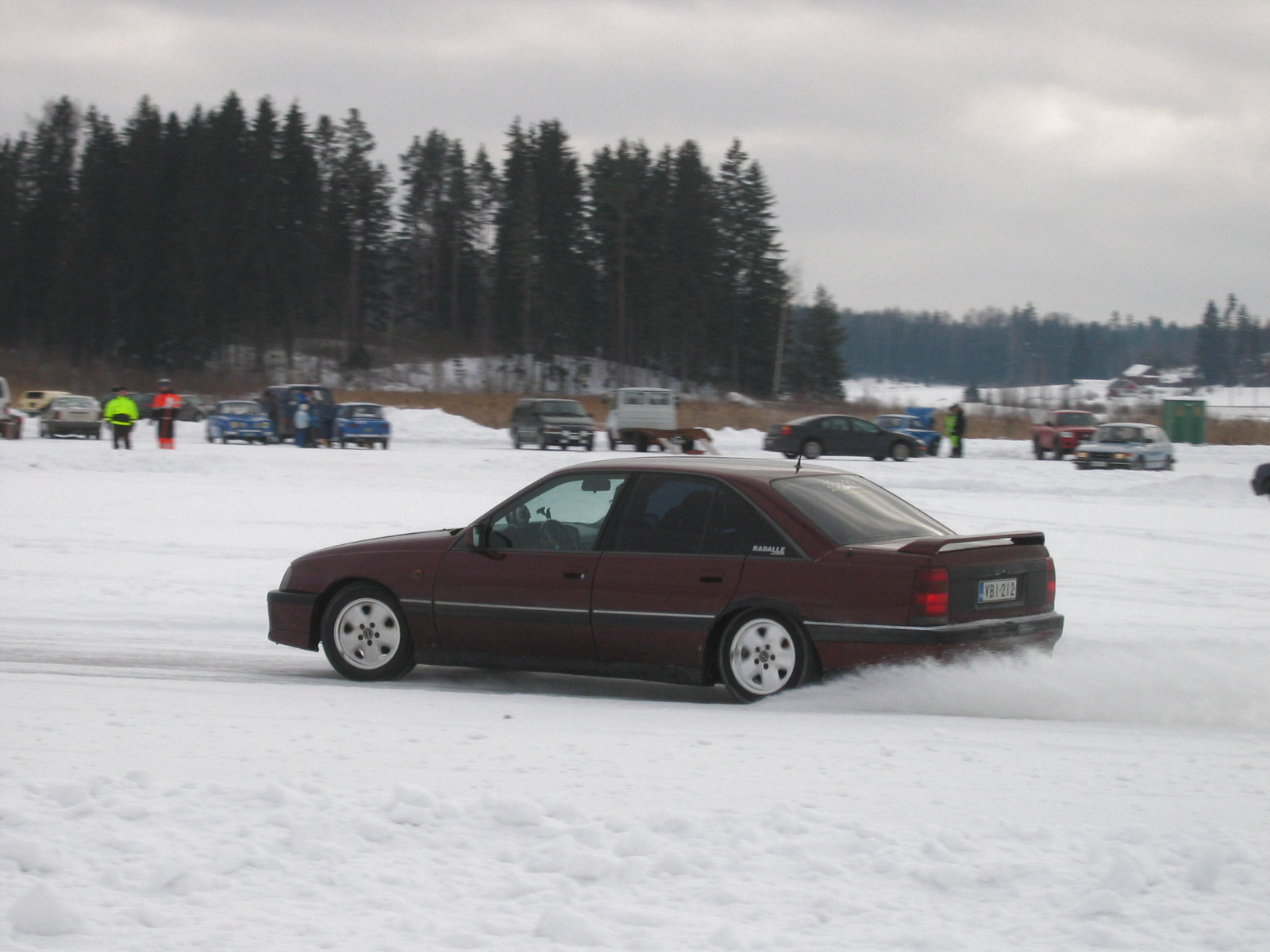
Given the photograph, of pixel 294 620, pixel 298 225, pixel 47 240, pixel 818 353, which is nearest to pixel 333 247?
pixel 298 225

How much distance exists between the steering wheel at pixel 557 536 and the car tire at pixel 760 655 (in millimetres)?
1080

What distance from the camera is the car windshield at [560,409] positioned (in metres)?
40.2

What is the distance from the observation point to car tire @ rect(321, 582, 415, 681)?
7859 millimetres

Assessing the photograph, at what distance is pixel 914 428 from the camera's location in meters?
44.0

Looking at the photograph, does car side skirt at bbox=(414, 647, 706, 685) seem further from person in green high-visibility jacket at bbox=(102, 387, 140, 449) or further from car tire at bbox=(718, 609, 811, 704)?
person in green high-visibility jacket at bbox=(102, 387, 140, 449)

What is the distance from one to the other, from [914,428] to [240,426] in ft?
70.7

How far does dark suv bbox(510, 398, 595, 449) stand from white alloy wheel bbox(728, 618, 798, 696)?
106 feet

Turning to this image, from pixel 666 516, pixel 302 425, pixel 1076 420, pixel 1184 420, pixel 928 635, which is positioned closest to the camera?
pixel 928 635

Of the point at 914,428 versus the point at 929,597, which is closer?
the point at 929,597

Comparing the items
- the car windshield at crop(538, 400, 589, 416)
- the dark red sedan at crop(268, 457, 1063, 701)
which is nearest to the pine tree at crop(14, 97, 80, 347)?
the car windshield at crop(538, 400, 589, 416)

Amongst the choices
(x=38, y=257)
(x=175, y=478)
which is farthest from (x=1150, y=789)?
(x=38, y=257)

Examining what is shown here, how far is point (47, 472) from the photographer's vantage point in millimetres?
23844

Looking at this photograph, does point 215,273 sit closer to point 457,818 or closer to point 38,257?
point 38,257

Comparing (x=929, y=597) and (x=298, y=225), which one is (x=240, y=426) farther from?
(x=298, y=225)
